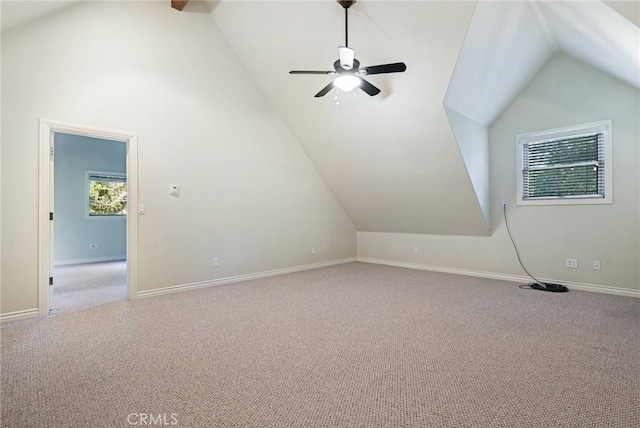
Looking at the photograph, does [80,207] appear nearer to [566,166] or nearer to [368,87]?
[368,87]

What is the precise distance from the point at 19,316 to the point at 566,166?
21.3 ft

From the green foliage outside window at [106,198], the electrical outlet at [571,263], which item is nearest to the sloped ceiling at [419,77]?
the electrical outlet at [571,263]

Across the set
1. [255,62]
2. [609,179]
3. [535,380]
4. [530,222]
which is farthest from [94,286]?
[609,179]

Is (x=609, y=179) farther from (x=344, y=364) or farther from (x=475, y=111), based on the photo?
(x=344, y=364)

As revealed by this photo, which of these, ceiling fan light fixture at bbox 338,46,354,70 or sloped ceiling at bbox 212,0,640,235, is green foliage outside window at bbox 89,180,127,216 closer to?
sloped ceiling at bbox 212,0,640,235

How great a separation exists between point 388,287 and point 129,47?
171 inches

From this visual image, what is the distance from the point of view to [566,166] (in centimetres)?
428

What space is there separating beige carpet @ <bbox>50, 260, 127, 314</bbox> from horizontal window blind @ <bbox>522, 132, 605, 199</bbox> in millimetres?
5686

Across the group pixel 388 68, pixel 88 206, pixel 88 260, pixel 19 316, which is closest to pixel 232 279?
pixel 19 316

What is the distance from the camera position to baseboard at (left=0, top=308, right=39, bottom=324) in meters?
2.94

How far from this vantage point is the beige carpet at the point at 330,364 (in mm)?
1595

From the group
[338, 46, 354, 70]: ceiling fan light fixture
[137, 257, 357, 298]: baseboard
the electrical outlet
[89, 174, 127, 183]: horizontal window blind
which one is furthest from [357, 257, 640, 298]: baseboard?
[89, 174, 127, 183]: horizontal window blind

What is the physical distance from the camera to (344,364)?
2121mm

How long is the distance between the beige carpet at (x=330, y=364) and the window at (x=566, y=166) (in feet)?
4.48
